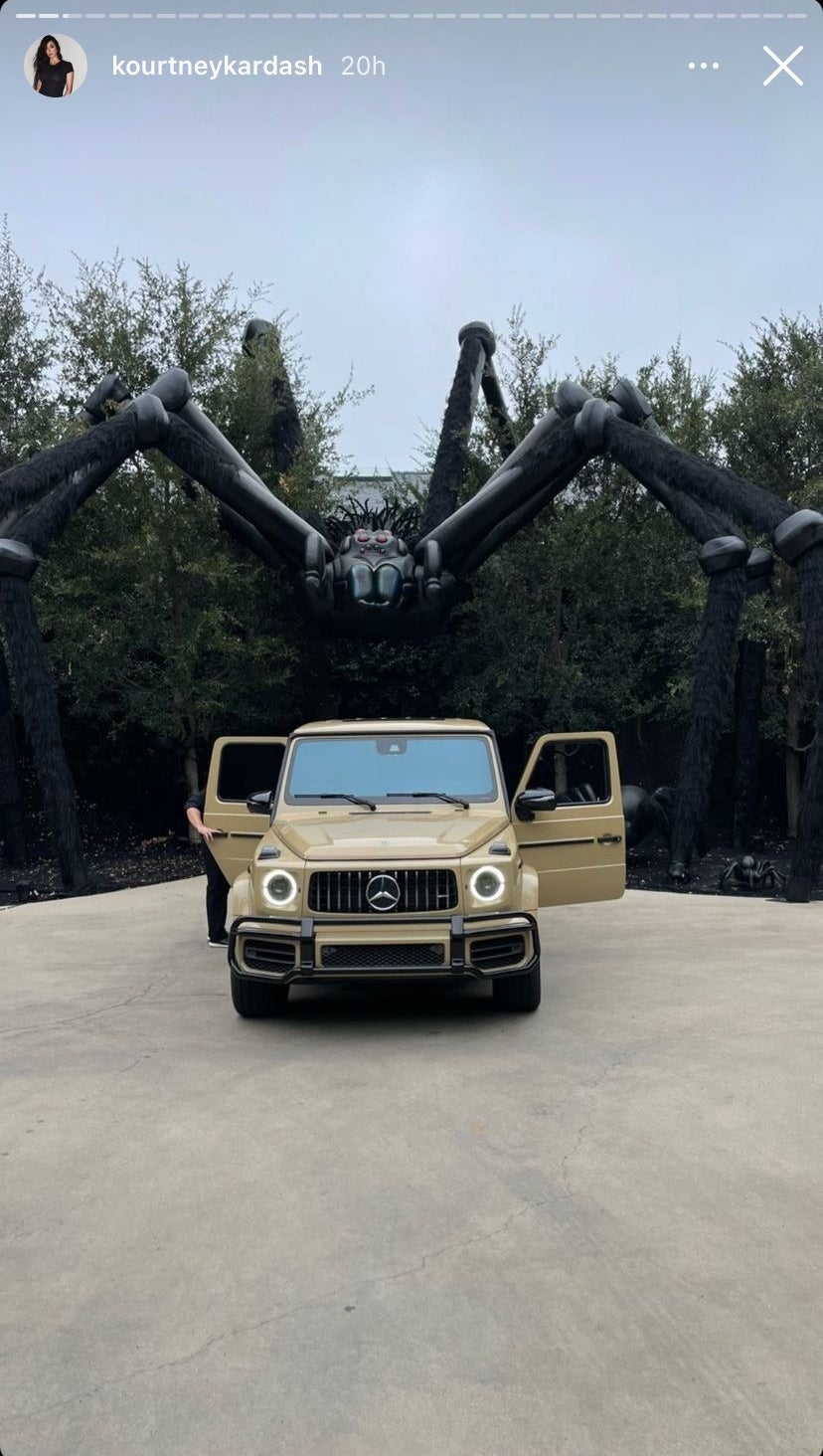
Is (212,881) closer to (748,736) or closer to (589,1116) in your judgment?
(589,1116)

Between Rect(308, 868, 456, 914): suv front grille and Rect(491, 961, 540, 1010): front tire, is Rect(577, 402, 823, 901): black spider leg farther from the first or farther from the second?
Rect(308, 868, 456, 914): suv front grille

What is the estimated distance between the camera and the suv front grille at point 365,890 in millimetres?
5973

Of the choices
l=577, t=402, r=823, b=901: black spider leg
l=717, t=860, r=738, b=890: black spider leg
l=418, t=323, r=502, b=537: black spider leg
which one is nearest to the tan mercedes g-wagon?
l=577, t=402, r=823, b=901: black spider leg

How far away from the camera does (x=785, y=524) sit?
34.2 ft

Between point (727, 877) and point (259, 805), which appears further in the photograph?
point (727, 877)

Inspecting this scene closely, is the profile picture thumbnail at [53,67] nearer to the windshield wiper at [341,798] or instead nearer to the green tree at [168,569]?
the windshield wiper at [341,798]

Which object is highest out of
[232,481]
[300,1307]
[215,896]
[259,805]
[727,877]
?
[232,481]

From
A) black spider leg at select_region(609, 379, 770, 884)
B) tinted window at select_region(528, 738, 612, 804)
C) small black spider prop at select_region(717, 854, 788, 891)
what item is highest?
black spider leg at select_region(609, 379, 770, 884)

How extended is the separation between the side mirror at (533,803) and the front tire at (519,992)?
3.56ft

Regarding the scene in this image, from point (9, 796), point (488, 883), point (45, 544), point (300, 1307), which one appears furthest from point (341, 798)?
point (9, 796)

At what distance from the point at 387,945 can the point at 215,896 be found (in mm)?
3044

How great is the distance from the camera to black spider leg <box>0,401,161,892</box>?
35.6 feet

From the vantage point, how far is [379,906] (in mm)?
5961

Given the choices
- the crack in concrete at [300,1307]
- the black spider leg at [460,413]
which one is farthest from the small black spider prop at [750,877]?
the crack in concrete at [300,1307]
